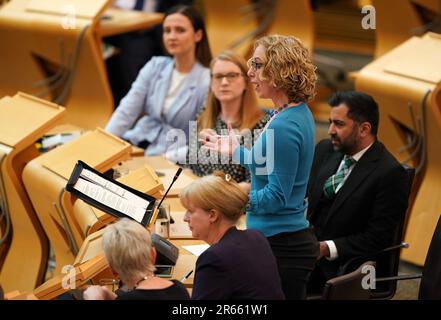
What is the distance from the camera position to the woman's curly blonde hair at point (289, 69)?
134 inches

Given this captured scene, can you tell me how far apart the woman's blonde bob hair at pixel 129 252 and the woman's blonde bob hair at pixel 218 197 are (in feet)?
0.87

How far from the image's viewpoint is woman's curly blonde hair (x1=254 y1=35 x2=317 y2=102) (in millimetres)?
3406

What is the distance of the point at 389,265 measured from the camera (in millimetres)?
4109

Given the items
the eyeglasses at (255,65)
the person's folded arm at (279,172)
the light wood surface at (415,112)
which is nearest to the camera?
the person's folded arm at (279,172)

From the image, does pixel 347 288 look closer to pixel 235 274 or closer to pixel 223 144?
pixel 235 274

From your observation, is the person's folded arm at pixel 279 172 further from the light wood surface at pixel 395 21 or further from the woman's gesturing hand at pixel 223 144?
the light wood surface at pixel 395 21

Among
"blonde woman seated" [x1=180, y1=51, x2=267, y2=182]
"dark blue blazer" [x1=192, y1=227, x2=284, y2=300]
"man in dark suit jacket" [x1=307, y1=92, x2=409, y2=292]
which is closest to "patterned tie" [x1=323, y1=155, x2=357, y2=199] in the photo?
"man in dark suit jacket" [x1=307, y1=92, x2=409, y2=292]

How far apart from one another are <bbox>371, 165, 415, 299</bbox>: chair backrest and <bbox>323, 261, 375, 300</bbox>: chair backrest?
0.74 metres

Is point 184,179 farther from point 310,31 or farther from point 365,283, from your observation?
point 310,31

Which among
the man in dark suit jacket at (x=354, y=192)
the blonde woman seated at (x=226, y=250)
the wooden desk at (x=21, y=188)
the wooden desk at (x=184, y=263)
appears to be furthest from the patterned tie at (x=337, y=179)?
the wooden desk at (x=21, y=188)

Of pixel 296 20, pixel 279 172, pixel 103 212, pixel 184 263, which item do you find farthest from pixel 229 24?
pixel 279 172

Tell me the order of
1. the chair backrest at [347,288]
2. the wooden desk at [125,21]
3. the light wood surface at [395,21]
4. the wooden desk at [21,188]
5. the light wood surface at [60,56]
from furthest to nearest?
the light wood surface at [395,21] → the wooden desk at [125,21] → the light wood surface at [60,56] → the wooden desk at [21,188] → the chair backrest at [347,288]

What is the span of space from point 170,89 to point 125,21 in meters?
1.60

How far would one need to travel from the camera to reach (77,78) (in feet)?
21.6
